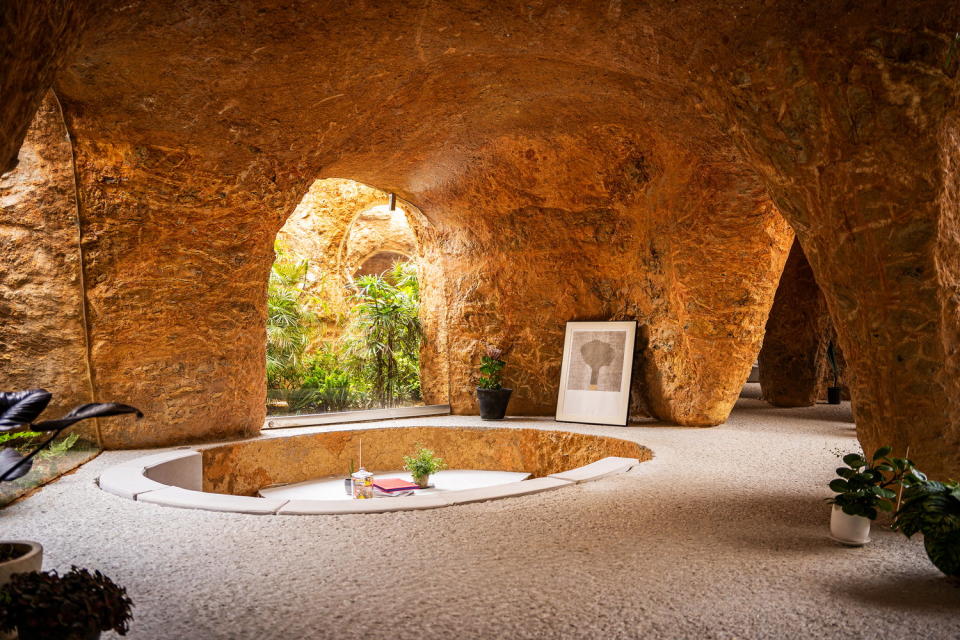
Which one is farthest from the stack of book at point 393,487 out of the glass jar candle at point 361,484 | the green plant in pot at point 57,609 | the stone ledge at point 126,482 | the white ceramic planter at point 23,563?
the green plant in pot at point 57,609

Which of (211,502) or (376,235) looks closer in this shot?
(211,502)

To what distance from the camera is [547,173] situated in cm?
698

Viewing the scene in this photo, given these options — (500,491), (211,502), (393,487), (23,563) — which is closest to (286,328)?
(393,487)

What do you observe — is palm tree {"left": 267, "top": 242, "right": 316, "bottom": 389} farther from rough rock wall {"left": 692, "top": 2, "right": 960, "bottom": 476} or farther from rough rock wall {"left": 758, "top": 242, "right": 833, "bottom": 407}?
rough rock wall {"left": 758, "top": 242, "right": 833, "bottom": 407}

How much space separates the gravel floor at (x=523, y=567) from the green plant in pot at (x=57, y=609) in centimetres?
35

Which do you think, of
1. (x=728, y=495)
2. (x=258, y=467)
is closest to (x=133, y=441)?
(x=258, y=467)

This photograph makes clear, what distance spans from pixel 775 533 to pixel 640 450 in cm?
242

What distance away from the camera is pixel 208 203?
5.27m

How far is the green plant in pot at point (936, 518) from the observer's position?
92.8 inches

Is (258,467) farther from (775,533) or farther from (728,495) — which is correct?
(775,533)

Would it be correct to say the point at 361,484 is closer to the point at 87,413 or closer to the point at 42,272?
the point at 42,272

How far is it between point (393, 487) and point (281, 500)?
6.94 ft

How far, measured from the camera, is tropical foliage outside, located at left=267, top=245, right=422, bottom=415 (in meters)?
7.65

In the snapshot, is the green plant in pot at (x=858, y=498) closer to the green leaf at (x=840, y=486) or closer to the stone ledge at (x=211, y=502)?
the green leaf at (x=840, y=486)
